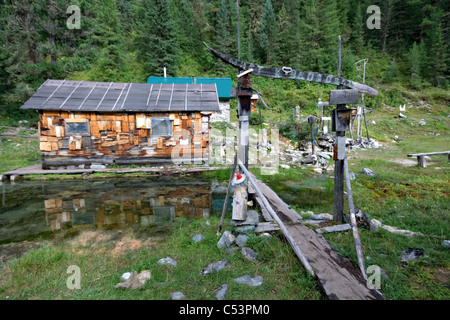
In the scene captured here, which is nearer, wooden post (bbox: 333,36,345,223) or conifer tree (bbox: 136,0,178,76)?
wooden post (bbox: 333,36,345,223)

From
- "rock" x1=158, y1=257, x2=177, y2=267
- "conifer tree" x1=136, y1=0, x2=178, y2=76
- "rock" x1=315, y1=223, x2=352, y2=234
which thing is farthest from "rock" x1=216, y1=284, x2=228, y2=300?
"conifer tree" x1=136, y1=0, x2=178, y2=76

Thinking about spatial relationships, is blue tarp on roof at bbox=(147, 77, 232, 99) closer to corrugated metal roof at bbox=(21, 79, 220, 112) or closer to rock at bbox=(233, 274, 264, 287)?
corrugated metal roof at bbox=(21, 79, 220, 112)

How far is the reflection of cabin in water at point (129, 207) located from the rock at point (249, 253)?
100 inches

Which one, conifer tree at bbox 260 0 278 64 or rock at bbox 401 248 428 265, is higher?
conifer tree at bbox 260 0 278 64

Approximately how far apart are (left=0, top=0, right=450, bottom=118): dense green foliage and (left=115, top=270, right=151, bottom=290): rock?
69.2 ft

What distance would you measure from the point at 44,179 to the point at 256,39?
39.4m

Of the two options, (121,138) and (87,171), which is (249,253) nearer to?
(87,171)

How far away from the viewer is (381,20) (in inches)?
1602

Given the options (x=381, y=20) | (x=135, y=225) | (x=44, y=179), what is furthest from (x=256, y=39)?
(x=135, y=225)

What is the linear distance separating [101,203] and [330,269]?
23.4 feet

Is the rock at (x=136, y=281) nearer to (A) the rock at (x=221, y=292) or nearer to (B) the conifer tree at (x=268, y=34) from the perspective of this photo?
(A) the rock at (x=221, y=292)

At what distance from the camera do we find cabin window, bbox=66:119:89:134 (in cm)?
1220

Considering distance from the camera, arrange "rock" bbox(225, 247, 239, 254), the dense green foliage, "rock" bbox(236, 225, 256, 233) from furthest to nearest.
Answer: the dense green foliage < "rock" bbox(236, 225, 256, 233) < "rock" bbox(225, 247, 239, 254)
